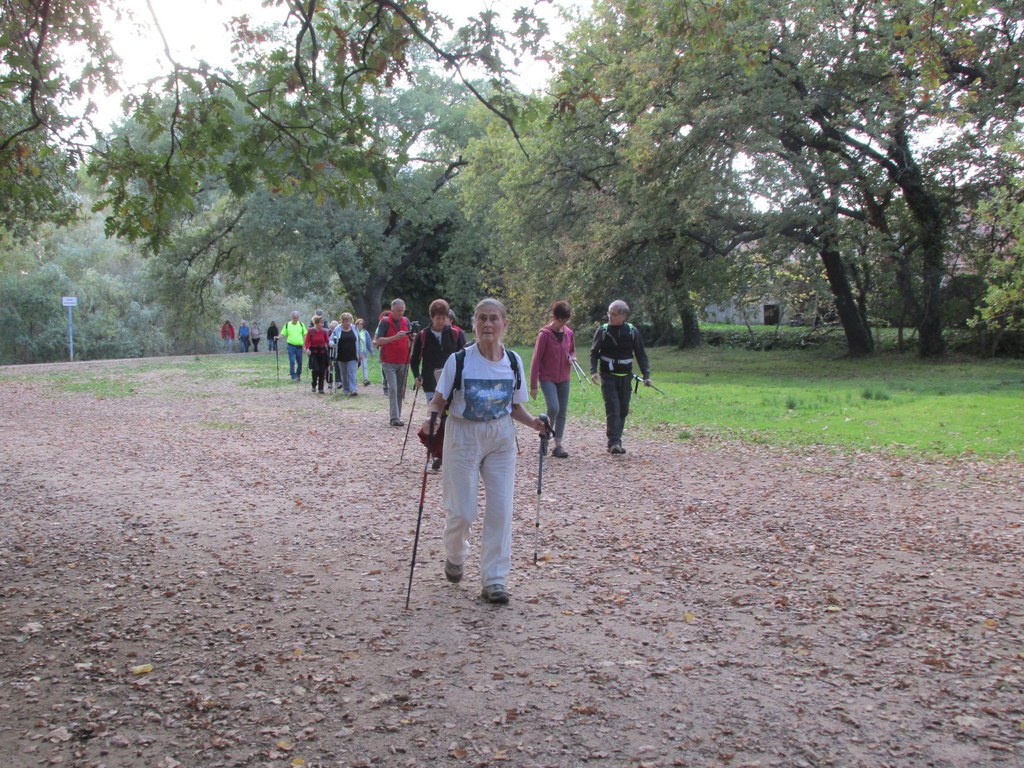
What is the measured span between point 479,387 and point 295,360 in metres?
21.2

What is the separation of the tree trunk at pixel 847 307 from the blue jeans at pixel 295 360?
15517 millimetres

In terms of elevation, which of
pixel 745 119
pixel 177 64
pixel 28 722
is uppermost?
pixel 745 119

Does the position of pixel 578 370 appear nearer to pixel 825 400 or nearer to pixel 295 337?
pixel 825 400

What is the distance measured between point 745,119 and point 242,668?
63.2 ft

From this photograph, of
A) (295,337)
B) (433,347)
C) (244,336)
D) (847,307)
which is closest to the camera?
(433,347)

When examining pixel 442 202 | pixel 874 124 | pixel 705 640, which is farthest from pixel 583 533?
pixel 442 202

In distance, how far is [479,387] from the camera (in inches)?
232

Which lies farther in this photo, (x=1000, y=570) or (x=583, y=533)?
(x=583, y=533)

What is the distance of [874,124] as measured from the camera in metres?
21.8

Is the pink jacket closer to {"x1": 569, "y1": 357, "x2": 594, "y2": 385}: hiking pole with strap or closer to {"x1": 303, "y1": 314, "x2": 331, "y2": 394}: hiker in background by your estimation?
{"x1": 569, "y1": 357, "x2": 594, "y2": 385}: hiking pole with strap

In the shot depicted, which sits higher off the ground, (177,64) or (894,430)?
(177,64)

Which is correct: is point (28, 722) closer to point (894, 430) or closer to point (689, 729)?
point (689, 729)

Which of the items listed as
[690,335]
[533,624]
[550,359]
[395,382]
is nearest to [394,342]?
[395,382]

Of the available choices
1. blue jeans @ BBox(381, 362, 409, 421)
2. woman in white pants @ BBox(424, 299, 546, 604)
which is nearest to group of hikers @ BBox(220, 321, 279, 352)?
blue jeans @ BBox(381, 362, 409, 421)
